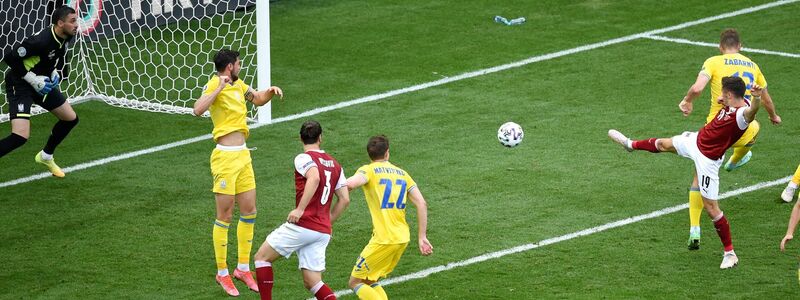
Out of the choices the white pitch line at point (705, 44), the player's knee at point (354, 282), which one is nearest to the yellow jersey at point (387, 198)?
the player's knee at point (354, 282)

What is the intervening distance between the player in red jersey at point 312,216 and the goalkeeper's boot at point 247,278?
103 cm

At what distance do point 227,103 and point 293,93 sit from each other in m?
6.42

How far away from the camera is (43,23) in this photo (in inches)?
712

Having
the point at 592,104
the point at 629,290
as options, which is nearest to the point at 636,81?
the point at 592,104

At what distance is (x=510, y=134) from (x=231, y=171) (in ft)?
12.4

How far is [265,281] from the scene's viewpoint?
32.7 ft

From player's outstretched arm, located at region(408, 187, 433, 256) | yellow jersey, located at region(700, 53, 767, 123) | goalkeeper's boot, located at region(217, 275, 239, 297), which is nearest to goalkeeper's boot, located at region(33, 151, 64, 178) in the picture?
goalkeeper's boot, located at region(217, 275, 239, 297)

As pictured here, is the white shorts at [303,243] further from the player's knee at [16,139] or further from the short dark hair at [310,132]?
the player's knee at [16,139]

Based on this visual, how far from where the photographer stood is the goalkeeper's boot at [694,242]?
451 inches

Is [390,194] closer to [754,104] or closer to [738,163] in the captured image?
[754,104]

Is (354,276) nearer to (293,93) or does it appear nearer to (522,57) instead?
(293,93)

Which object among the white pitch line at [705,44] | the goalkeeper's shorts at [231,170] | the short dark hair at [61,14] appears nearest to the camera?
the goalkeeper's shorts at [231,170]

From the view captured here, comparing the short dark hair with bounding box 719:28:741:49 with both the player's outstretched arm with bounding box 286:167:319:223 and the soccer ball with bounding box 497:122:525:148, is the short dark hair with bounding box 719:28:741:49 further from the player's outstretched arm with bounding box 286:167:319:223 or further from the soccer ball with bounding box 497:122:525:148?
the player's outstretched arm with bounding box 286:167:319:223

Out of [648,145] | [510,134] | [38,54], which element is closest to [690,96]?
[648,145]
